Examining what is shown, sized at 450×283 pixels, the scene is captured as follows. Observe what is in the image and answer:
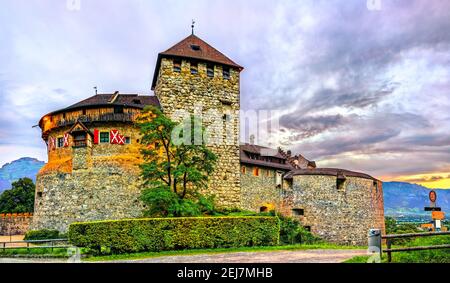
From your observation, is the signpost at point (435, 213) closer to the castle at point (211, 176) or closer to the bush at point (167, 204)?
the bush at point (167, 204)

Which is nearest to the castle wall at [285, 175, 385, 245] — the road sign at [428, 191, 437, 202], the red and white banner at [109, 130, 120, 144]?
the red and white banner at [109, 130, 120, 144]

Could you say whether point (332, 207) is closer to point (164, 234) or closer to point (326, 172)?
point (326, 172)

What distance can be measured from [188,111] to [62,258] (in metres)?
15.9

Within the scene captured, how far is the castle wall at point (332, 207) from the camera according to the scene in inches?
1483

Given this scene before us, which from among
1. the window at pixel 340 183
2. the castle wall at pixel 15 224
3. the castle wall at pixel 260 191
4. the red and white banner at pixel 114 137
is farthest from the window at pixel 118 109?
the window at pixel 340 183

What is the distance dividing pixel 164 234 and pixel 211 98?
15717 mm

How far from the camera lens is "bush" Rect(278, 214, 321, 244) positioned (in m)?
30.5

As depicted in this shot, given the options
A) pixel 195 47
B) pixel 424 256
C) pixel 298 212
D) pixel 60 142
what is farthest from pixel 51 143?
pixel 424 256

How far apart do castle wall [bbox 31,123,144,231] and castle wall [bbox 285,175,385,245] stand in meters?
14.4

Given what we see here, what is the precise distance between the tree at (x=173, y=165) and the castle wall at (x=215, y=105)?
4363 mm

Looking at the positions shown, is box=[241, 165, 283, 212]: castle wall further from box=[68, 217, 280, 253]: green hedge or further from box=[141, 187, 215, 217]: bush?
box=[68, 217, 280, 253]: green hedge
